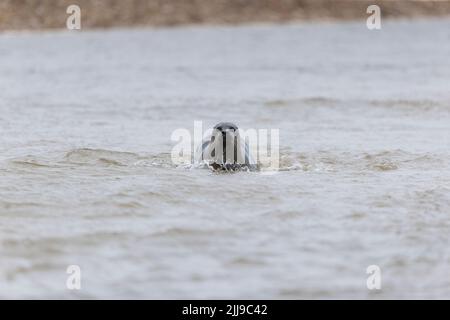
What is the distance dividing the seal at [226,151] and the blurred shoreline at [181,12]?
174 feet

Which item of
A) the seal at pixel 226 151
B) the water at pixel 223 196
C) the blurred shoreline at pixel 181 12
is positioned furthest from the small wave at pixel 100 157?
the blurred shoreline at pixel 181 12

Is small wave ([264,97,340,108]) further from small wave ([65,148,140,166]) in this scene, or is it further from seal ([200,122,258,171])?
seal ([200,122,258,171])

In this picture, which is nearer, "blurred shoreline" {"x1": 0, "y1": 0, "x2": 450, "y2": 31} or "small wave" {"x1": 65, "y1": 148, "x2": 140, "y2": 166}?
"small wave" {"x1": 65, "y1": 148, "x2": 140, "y2": 166}

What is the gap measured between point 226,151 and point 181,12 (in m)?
69.2

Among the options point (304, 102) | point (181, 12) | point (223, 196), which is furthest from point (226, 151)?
point (181, 12)

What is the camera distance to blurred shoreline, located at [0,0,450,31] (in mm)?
69000

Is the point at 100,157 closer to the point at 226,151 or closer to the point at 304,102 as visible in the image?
the point at 226,151

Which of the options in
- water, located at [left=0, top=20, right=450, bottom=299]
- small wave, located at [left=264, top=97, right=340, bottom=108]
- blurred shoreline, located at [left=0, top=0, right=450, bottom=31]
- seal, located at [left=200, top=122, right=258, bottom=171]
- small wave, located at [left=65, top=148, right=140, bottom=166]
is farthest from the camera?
blurred shoreline, located at [left=0, top=0, right=450, bottom=31]

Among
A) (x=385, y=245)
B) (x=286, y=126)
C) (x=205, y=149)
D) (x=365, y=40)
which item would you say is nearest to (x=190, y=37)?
(x=365, y=40)

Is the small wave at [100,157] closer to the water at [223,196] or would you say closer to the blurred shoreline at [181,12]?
the water at [223,196]

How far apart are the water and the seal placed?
232 millimetres

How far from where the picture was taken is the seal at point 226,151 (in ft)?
45.2

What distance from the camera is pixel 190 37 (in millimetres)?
65812

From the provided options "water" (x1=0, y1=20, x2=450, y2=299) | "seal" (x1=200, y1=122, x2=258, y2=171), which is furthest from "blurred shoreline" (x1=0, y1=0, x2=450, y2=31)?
"seal" (x1=200, y1=122, x2=258, y2=171)
